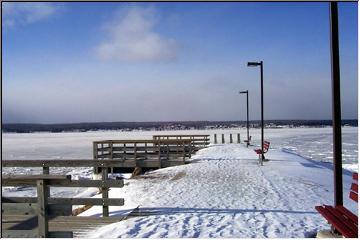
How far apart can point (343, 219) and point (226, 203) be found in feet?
13.7

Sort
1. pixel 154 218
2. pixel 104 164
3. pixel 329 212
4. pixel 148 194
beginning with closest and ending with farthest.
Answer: pixel 329 212 → pixel 154 218 → pixel 104 164 → pixel 148 194

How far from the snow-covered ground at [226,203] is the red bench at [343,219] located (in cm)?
87

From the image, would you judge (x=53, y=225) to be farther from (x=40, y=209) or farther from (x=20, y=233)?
(x=40, y=209)

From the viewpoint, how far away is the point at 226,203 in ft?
33.0

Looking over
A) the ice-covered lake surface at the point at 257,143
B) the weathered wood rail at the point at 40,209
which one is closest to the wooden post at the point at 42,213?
the weathered wood rail at the point at 40,209

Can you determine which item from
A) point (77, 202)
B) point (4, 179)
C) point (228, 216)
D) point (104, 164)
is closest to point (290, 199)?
point (228, 216)

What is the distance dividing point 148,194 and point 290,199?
12.1 ft

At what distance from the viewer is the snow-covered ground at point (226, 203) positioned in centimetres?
749

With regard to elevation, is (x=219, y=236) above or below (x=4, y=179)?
below

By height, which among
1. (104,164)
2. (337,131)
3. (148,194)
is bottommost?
(148,194)

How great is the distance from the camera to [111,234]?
7238mm

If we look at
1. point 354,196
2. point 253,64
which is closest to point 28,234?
point 354,196

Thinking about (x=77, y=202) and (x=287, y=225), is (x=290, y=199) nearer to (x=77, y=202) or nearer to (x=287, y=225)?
(x=287, y=225)

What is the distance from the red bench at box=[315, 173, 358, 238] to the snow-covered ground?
2.86 feet
